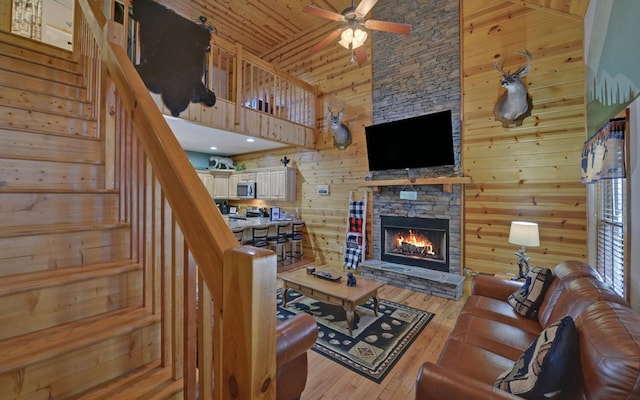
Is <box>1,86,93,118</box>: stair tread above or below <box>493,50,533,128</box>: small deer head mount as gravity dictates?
below

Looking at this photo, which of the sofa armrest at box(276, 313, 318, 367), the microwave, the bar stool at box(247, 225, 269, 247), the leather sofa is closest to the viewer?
the leather sofa

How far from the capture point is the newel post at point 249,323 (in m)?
0.60

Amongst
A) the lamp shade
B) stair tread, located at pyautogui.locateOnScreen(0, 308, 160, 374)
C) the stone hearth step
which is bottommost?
the stone hearth step

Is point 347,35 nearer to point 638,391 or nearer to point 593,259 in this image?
point 638,391

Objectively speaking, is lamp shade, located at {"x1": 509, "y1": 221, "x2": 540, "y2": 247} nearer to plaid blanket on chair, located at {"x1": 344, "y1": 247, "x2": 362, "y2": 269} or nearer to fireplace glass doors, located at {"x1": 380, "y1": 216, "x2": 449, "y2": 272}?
fireplace glass doors, located at {"x1": 380, "y1": 216, "x2": 449, "y2": 272}

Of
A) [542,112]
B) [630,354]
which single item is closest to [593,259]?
[542,112]

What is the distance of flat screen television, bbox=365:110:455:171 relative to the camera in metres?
4.24

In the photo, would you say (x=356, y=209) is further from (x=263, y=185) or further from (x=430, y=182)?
(x=263, y=185)

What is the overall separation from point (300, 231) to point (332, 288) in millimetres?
3291

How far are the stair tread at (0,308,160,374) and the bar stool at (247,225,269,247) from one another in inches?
174

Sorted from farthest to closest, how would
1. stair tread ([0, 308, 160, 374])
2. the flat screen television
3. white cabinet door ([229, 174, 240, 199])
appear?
white cabinet door ([229, 174, 240, 199]), the flat screen television, stair tread ([0, 308, 160, 374])

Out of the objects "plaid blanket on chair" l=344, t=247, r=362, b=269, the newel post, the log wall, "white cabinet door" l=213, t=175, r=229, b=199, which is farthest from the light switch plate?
the newel post

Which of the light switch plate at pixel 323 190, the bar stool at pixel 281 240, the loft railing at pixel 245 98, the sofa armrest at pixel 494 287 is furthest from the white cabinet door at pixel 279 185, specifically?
the sofa armrest at pixel 494 287

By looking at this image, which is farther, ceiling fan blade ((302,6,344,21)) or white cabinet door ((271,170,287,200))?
white cabinet door ((271,170,287,200))
